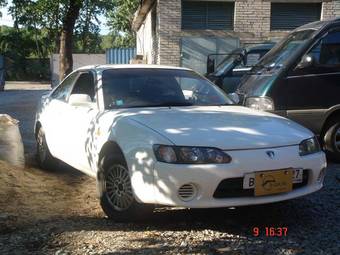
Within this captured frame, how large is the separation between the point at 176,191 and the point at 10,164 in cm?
344

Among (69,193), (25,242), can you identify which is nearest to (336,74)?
(69,193)

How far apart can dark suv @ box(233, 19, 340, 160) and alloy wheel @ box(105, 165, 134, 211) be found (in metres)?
3.22

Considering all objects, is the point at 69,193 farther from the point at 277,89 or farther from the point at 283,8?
the point at 283,8

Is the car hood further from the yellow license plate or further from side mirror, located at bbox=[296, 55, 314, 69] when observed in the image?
side mirror, located at bbox=[296, 55, 314, 69]

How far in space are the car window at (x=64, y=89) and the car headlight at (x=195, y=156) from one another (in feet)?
9.51

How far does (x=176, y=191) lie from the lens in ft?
14.4

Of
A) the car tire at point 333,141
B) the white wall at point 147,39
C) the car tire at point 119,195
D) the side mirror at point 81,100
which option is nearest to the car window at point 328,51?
the car tire at point 333,141

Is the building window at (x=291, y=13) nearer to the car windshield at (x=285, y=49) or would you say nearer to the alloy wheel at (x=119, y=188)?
the car windshield at (x=285, y=49)

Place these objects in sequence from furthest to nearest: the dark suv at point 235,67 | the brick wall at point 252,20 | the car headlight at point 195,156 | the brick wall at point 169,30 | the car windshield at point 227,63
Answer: the brick wall at point 252,20, the brick wall at point 169,30, the car windshield at point 227,63, the dark suv at point 235,67, the car headlight at point 195,156

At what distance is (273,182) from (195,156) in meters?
0.69

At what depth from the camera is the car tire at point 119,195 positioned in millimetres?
4801

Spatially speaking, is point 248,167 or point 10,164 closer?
point 248,167

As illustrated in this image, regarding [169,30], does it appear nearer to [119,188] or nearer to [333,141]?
[333,141]
